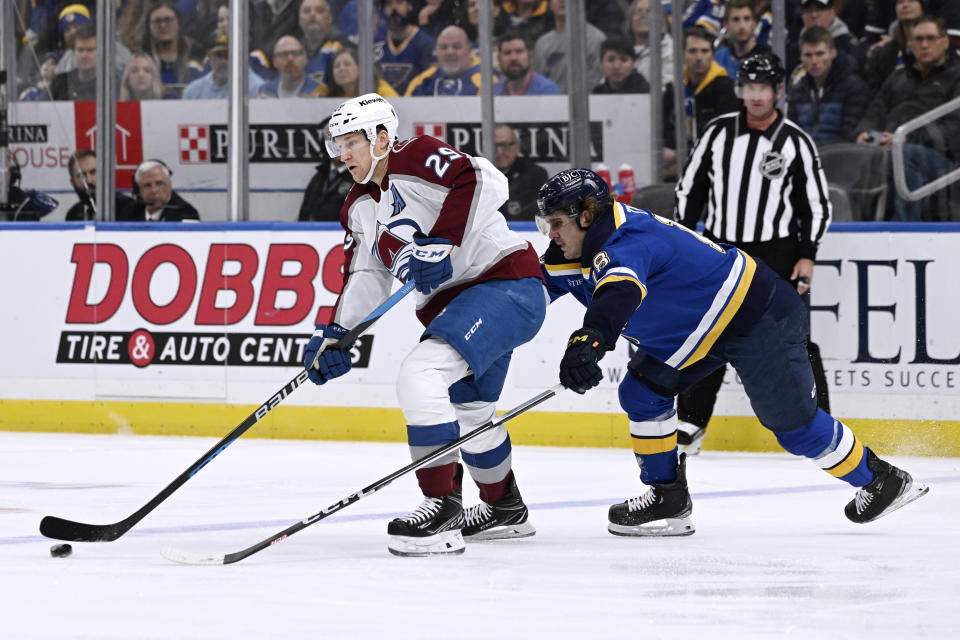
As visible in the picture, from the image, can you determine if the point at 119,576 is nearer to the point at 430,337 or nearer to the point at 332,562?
the point at 332,562

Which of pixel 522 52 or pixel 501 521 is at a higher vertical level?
pixel 522 52

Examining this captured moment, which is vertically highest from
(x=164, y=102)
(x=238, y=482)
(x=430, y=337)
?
(x=164, y=102)

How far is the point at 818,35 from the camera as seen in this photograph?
6.16m

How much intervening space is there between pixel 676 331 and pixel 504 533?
647mm

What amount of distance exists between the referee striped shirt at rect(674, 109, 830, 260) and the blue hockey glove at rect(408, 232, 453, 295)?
7.31 feet

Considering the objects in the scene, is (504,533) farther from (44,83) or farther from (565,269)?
(44,83)

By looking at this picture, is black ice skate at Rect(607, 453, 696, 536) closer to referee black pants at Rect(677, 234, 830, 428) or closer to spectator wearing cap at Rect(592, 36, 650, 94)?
referee black pants at Rect(677, 234, 830, 428)

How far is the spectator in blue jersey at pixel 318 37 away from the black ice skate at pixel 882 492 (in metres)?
3.91

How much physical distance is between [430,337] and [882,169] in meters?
3.04

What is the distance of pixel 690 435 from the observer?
528cm

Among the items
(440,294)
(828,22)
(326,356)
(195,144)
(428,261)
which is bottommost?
(326,356)

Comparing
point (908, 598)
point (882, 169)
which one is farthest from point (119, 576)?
point (882, 169)

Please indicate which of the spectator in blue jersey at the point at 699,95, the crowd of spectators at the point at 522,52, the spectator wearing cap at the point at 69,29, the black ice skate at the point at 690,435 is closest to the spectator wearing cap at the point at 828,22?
the crowd of spectators at the point at 522,52

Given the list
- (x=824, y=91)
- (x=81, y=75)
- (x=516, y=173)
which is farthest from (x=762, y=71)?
(x=81, y=75)
